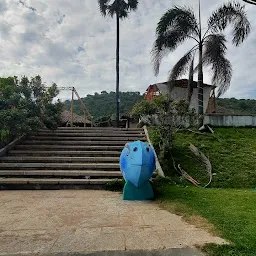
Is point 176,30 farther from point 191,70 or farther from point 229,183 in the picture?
point 229,183

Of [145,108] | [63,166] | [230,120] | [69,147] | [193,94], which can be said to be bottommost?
[63,166]

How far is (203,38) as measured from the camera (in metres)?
12.2

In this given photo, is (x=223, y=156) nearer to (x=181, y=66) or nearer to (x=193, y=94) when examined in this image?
(x=181, y=66)

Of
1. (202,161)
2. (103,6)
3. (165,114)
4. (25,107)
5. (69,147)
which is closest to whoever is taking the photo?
(202,161)

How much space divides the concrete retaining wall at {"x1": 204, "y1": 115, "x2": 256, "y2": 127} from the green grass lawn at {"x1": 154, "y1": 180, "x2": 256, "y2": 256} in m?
6.43

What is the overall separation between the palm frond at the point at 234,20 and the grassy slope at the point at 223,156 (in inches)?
164

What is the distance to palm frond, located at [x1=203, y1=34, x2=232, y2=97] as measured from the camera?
11.6m

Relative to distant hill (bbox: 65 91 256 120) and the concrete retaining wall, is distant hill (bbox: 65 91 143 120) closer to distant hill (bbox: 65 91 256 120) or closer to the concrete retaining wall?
distant hill (bbox: 65 91 256 120)

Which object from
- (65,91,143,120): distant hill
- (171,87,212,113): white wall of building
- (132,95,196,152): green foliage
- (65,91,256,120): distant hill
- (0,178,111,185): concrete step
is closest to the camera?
(0,178,111,185): concrete step

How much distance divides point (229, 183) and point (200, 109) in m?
5.91

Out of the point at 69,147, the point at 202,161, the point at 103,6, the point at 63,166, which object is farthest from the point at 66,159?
the point at 103,6

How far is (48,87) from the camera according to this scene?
10.5 metres

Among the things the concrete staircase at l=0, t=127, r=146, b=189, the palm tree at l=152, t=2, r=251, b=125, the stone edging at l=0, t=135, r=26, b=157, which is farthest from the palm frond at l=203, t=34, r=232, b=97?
the stone edging at l=0, t=135, r=26, b=157

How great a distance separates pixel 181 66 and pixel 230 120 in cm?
333
